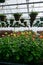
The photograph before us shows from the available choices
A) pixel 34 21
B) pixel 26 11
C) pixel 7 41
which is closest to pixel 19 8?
pixel 26 11

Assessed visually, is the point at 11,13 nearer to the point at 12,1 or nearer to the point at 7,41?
the point at 12,1

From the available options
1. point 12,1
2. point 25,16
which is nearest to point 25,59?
point 25,16

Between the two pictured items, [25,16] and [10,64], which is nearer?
[10,64]

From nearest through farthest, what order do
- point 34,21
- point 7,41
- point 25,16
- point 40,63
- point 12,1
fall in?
point 40,63 < point 7,41 < point 34,21 < point 25,16 < point 12,1

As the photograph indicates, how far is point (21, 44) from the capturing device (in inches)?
110

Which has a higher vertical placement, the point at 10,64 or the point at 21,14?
the point at 10,64

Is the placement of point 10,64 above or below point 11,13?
above

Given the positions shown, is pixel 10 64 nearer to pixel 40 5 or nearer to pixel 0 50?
pixel 0 50

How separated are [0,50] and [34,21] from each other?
9.90 m

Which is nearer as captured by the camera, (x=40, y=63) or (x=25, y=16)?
(x=40, y=63)

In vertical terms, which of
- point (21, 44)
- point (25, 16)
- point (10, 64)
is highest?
point (21, 44)

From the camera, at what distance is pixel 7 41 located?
2922mm

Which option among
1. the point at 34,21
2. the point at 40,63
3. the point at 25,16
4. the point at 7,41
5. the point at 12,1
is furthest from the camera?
the point at 12,1

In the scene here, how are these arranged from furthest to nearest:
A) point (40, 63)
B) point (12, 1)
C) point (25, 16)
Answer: point (12, 1)
point (25, 16)
point (40, 63)
